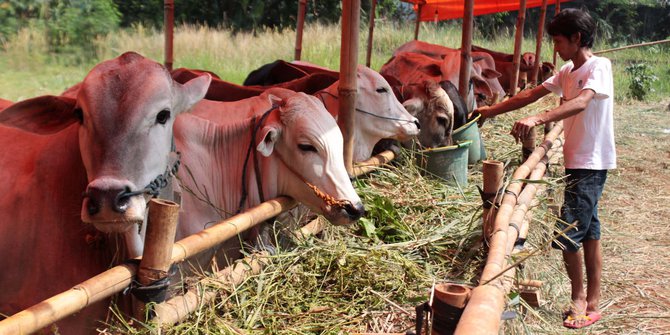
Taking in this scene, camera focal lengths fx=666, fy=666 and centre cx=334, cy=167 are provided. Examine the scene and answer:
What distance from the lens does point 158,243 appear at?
233 centimetres

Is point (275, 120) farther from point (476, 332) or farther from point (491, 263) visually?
point (476, 332)

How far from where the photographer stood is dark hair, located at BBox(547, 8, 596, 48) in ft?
12.8

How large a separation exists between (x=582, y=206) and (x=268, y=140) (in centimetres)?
193

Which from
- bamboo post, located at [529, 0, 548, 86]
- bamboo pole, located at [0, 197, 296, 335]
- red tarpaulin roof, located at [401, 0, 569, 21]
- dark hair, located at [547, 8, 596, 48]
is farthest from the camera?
red tarpaulin roof, located at [401, 0, 569, 21]

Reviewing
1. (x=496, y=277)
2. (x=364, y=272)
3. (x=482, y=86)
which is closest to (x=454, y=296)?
(x=496, y=277)

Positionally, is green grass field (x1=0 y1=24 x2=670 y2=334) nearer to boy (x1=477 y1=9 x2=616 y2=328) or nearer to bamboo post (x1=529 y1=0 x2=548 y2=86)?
boy (x1=477 y1=9 x2=616 y2=328)

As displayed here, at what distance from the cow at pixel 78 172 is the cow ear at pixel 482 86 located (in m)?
5.77

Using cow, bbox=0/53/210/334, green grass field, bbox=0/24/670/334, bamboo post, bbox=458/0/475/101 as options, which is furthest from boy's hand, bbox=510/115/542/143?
bamboo post, bbox=458/0/475/101

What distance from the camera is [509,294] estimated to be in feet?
8.05

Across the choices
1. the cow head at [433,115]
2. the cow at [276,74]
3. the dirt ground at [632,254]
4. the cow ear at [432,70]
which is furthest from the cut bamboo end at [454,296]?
the cow ear at [432,70]

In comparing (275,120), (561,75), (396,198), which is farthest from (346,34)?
(561,75)

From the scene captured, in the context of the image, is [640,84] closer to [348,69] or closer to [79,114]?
[348,69]

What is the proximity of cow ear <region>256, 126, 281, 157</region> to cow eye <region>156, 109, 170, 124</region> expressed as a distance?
61 cm

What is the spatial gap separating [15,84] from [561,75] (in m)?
11.1
